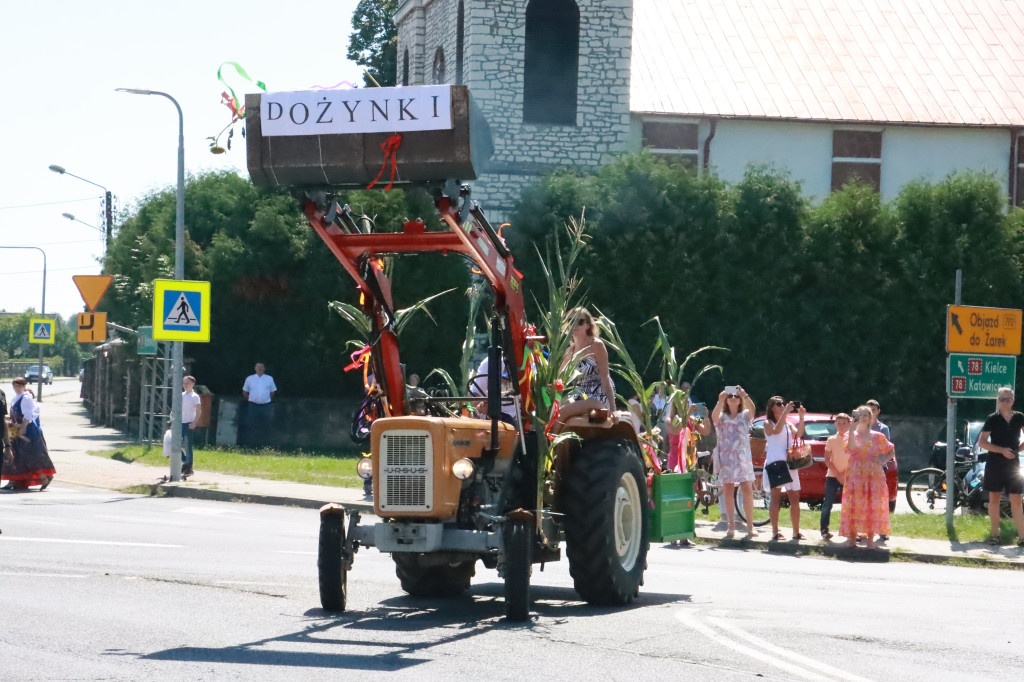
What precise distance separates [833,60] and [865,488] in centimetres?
2801

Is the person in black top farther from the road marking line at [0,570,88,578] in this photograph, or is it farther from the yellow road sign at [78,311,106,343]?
the yellow road sign at [78,311,106,343]

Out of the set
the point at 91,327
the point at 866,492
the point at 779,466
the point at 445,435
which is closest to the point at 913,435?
the point at 779,466

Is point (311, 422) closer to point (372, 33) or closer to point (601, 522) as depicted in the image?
point (372, 33)

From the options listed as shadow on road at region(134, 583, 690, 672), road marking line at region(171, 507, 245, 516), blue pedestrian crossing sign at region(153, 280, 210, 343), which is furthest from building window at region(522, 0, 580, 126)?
shadow on road at region(134, 583, 690, 672)

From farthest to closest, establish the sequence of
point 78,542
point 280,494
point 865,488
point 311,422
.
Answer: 1. point 311,422
2. point 280,494
3. point 865,488
4. point 78,542

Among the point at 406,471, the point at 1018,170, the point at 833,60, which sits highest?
the point at 833,60

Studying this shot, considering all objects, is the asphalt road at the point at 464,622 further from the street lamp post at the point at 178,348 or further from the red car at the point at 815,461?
the street lamp post at the point at 178,348

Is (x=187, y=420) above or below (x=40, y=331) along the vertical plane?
below

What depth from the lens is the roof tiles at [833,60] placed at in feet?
138

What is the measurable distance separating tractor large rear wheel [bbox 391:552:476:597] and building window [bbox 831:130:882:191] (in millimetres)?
31827

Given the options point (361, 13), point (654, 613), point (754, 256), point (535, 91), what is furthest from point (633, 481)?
point (361, 13)

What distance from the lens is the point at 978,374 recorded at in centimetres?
2019

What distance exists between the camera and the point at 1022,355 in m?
36.7

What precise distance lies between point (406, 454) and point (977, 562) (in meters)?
9.42
